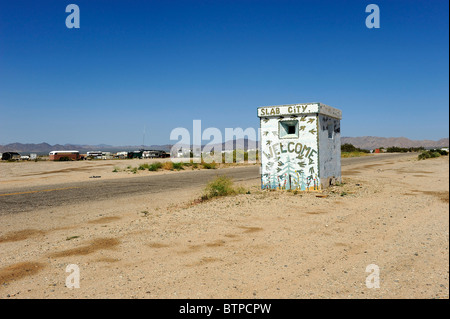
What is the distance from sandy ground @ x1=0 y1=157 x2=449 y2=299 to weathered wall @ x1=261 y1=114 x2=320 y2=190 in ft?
7.65

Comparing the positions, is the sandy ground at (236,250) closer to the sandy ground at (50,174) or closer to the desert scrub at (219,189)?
the desert scrub at (219,189)

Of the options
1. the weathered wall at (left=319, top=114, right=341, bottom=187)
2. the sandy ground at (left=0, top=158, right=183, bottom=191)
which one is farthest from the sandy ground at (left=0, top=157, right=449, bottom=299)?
the sandy ground at (left=0, top=158, right=183, bottom=191)

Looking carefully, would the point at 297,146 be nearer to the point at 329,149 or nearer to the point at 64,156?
the point at 329,149

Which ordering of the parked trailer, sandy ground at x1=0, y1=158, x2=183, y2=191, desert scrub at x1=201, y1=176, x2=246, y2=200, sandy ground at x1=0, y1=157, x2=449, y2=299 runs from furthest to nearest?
the parked trailer, sandy ground at x1=0, y1=158, x2=183, y2=191, desert scrub at x1=201, y1=176, x2=246, y2=200, sandy ground at x1=0, y1=157, x2=449, y2=299

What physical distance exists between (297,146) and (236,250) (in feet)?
25.3

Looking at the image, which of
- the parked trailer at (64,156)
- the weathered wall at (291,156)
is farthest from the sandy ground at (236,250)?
the parked trailer at (64,156)

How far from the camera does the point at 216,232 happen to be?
23.8 feet

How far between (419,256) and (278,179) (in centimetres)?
830

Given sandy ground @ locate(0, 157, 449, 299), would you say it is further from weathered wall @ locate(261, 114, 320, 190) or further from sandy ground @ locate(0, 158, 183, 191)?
sandy ground @ locate(0, 158, 183, 191)

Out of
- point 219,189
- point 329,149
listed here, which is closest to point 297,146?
point 329,149

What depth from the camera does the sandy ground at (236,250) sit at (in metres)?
4.25

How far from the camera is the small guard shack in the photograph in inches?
495
